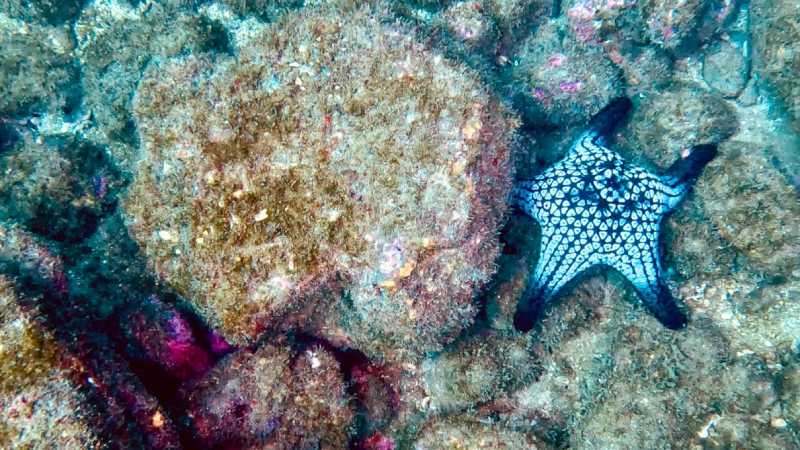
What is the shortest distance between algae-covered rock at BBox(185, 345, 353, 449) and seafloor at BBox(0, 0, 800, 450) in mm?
25

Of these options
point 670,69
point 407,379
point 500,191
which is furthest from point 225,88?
point 670,69

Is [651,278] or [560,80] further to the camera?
[560,80]

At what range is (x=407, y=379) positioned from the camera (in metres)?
5.28

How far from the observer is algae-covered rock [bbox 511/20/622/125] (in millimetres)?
5840

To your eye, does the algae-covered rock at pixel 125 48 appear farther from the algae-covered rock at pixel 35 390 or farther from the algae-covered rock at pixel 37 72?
the algae-covered rock at pixel 35 390

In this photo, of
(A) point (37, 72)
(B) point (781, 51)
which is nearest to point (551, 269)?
(B) point (781, 51)

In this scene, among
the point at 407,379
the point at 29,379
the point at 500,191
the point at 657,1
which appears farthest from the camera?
the point at 657,1

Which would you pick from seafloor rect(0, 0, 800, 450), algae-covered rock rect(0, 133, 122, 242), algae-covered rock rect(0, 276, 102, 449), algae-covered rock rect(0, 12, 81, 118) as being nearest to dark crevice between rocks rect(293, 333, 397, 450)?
seafloor rect(0, 0, 800, 450)

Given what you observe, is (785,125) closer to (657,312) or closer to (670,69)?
(670,69)

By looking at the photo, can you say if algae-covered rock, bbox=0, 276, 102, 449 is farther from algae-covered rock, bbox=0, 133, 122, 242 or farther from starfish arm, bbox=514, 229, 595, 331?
starfish arm, bbox=514, 229, 595, 331

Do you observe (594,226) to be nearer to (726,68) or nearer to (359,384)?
(359,384)

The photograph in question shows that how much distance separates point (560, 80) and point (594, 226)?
2260 mm

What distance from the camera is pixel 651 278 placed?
15.5 ft

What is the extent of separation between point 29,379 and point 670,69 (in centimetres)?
804
